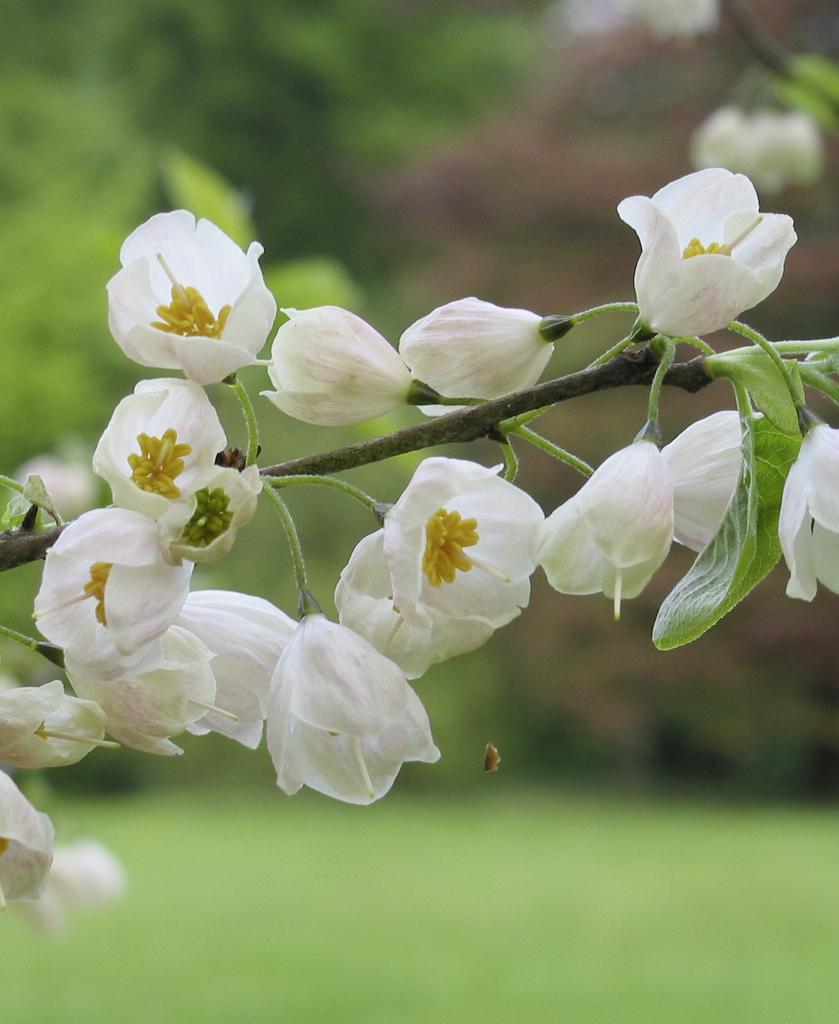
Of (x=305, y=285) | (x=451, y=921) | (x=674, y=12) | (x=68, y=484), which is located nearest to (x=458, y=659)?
(x=451, y=921)

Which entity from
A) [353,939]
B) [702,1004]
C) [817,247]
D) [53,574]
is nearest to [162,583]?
[53,574]

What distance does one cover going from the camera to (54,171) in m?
8.09

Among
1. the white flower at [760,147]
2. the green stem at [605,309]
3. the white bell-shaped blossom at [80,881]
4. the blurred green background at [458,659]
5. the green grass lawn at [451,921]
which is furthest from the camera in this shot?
the blurred green background at [458,659]

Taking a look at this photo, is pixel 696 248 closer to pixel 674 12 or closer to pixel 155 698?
pixel 155 698

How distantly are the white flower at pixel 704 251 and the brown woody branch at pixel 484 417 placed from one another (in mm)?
10

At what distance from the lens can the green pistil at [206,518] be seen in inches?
11.5

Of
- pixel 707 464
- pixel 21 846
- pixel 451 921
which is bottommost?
pixel 451 921

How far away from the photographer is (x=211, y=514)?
0.96 feet

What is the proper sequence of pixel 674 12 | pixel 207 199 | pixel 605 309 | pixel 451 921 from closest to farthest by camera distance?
1. pixel 605 309
2. pixel 207 199
3. pixel 674 12
4. pixel 451 921

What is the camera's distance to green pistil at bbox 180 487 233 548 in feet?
0.96

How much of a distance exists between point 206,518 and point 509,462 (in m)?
0.07

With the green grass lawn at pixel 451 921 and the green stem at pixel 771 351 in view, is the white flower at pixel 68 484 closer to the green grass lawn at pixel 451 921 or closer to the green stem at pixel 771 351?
the green stem at pixel 771 351

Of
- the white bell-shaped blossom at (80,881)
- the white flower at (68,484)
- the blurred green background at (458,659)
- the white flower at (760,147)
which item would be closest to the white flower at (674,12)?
the white flower at (760,147)

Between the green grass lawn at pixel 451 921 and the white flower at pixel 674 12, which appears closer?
the white flower at pixel 674 12
